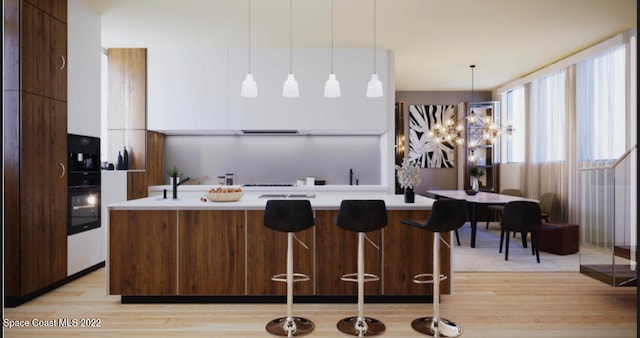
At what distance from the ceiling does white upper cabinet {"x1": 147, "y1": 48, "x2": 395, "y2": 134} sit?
0.17 metres

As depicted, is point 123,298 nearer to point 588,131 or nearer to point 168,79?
point 168,79

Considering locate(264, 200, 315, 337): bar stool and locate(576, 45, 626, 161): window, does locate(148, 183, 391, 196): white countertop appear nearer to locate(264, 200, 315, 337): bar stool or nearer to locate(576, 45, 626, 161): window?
locate(264, 200, 315, 337): bar stool

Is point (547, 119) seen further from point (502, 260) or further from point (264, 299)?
point (264, 299)

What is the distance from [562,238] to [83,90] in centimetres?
593

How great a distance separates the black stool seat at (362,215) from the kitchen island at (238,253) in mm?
431

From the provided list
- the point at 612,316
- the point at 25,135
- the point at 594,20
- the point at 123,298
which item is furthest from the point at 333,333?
the point at 594,20

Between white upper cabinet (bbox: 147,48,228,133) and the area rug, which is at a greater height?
white upper cabinet (bbox: 147,48,228,133)

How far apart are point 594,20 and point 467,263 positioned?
10.3 ft

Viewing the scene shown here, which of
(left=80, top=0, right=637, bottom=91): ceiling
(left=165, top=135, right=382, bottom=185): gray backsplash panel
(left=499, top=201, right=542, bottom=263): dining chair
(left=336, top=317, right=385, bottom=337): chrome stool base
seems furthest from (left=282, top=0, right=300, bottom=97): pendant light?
(left=499, top=201, right=542, bottom=263): dining chair

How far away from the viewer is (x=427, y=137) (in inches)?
328

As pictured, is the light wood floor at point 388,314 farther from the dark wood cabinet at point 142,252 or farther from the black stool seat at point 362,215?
the black stool seat at point 362,215

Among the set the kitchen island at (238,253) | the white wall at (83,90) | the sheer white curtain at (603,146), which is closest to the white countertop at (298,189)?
the white wall at (83,90)

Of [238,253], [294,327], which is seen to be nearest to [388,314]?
[294,327]

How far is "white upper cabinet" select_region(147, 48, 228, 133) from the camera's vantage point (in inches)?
207
